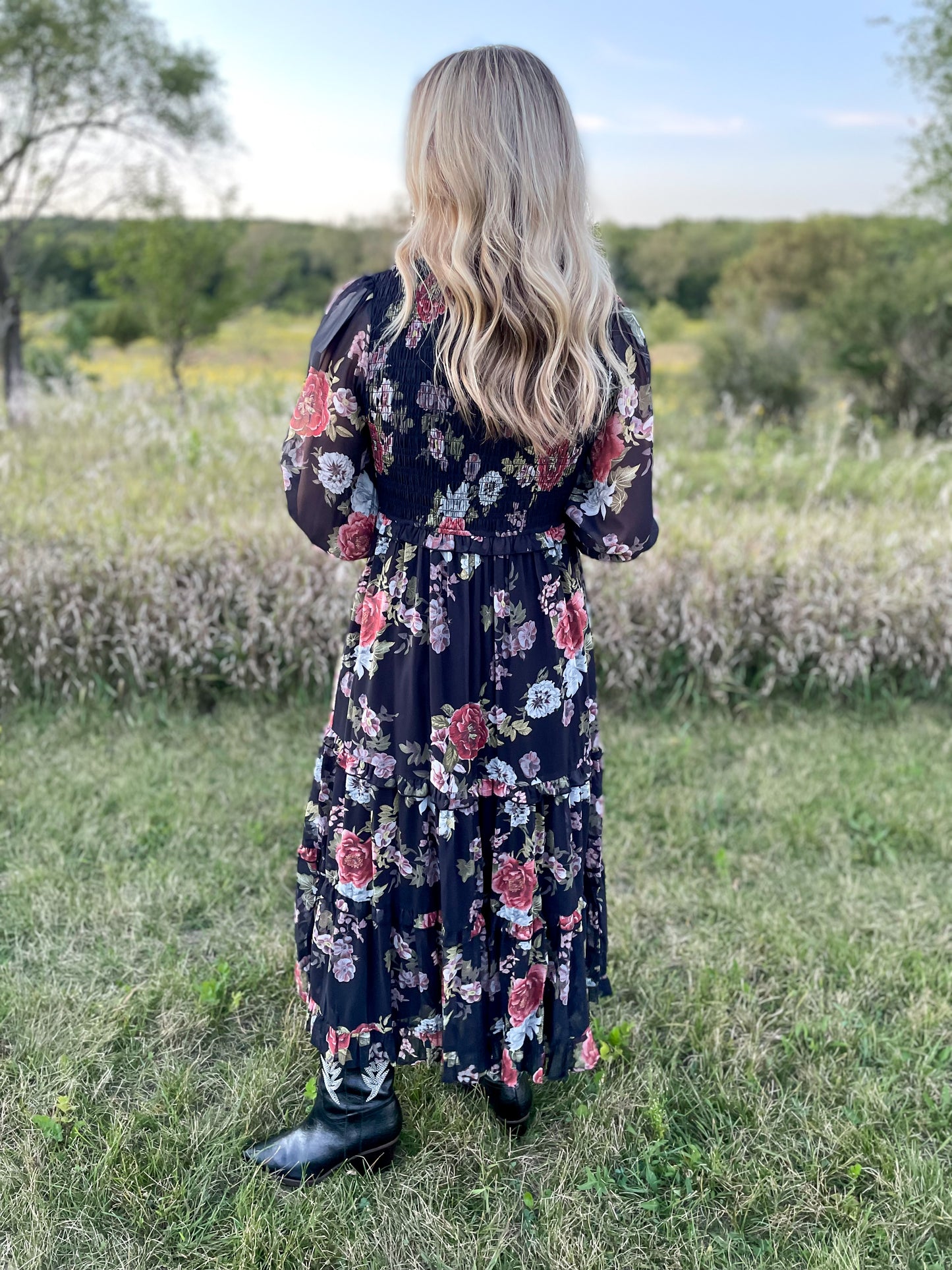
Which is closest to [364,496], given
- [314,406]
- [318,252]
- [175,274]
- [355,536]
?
[355,536]

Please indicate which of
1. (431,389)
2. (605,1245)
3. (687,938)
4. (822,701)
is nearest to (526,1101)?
(605,1245)

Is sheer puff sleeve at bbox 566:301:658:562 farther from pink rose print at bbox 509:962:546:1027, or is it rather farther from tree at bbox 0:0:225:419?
tree at bbox 0:0:225:419

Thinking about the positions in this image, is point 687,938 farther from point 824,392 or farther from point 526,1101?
point 824,392

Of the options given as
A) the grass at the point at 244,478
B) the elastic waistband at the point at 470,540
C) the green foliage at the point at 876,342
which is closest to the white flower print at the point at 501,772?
the elastic waistband at the point at 470,540

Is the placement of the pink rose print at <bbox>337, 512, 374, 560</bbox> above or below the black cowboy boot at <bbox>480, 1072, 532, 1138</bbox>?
above

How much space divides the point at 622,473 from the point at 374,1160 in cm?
140

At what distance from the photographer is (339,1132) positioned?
1817mm

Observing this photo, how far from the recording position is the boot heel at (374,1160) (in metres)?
1.84

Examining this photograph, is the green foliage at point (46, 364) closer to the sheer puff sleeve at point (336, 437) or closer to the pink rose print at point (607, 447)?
the sheer puff sleeve at point (336, 437)

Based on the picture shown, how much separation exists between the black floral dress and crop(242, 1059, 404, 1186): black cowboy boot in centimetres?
3

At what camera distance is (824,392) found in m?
11.9

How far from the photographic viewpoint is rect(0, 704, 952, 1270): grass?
175 centimetres

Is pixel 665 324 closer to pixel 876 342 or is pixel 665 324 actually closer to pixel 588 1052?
pixel 876 342

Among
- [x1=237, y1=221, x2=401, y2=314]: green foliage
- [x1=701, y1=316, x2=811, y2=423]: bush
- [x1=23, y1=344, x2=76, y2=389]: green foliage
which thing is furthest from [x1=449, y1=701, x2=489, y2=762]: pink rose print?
[x1=237, y1=221, x2=401, y2=314]: green foliage
